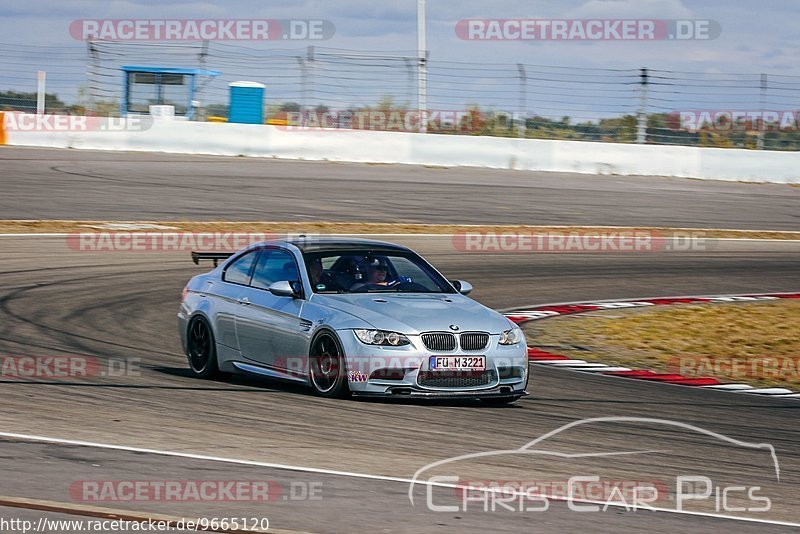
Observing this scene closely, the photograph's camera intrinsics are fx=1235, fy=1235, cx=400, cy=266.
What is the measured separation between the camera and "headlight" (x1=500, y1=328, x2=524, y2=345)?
8984 millimetres

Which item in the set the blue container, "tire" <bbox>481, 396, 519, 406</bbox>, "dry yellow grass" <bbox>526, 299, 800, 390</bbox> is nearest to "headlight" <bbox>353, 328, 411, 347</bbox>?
"tire" <bbox>481, 396, 519, 406</bbox>

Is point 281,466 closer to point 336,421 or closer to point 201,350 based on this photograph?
point 336,421

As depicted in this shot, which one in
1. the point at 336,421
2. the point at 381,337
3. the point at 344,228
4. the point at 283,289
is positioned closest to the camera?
the point at 336,421

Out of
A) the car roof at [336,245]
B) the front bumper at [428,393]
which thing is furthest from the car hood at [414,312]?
the car roof at [336,245]

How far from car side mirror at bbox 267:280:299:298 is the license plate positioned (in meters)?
1.32

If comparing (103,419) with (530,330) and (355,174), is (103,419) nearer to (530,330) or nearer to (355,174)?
(530,330)

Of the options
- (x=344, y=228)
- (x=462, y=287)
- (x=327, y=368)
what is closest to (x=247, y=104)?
(x=344, y=228)

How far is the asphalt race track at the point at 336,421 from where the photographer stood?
19.5ft

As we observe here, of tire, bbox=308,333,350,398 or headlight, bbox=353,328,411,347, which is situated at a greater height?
headlight, bbox=353,328,411,347

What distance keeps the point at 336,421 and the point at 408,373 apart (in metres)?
0.85

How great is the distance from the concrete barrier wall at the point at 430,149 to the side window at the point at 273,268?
2076cm

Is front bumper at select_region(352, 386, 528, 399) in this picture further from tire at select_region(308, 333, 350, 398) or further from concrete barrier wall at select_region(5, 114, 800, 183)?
concrete barrier wall at select_region(5, 114, 800, 183)

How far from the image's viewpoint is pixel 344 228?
2161cm

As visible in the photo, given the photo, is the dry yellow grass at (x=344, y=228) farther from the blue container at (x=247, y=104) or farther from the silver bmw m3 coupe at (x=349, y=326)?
the blue container at (x=247, y=104)
